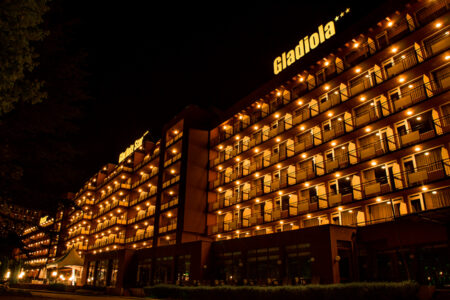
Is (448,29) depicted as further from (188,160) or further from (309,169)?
(188,160)

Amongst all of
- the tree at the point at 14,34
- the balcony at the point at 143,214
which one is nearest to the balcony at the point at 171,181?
the balcony at the point at 143,214

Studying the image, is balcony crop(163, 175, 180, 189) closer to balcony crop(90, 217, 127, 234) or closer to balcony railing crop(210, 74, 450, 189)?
balcony railing crop(210, 74, 450, 189)

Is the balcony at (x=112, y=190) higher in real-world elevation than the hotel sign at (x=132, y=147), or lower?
lower

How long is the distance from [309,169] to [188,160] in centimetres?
1756

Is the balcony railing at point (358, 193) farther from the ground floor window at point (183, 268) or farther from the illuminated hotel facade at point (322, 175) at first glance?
the ground floor window at point (183, 268)

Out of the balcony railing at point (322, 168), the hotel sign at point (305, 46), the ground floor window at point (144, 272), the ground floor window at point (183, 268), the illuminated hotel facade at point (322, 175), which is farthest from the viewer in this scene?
the ground floor window at point (144, 272)

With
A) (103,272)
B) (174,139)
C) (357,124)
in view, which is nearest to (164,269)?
(103,272)

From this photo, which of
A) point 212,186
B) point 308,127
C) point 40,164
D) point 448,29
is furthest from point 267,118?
point 40,164

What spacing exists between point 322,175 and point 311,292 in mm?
14131

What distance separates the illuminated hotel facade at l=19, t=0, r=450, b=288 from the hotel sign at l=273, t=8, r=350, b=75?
1.31 metres

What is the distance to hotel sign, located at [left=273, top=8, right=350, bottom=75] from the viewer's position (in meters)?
A: 34.8

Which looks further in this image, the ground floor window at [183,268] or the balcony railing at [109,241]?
the balcony railing at [109,241]

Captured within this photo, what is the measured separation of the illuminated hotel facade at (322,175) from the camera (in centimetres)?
2375

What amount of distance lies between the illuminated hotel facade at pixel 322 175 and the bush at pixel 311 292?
395 centimetres
